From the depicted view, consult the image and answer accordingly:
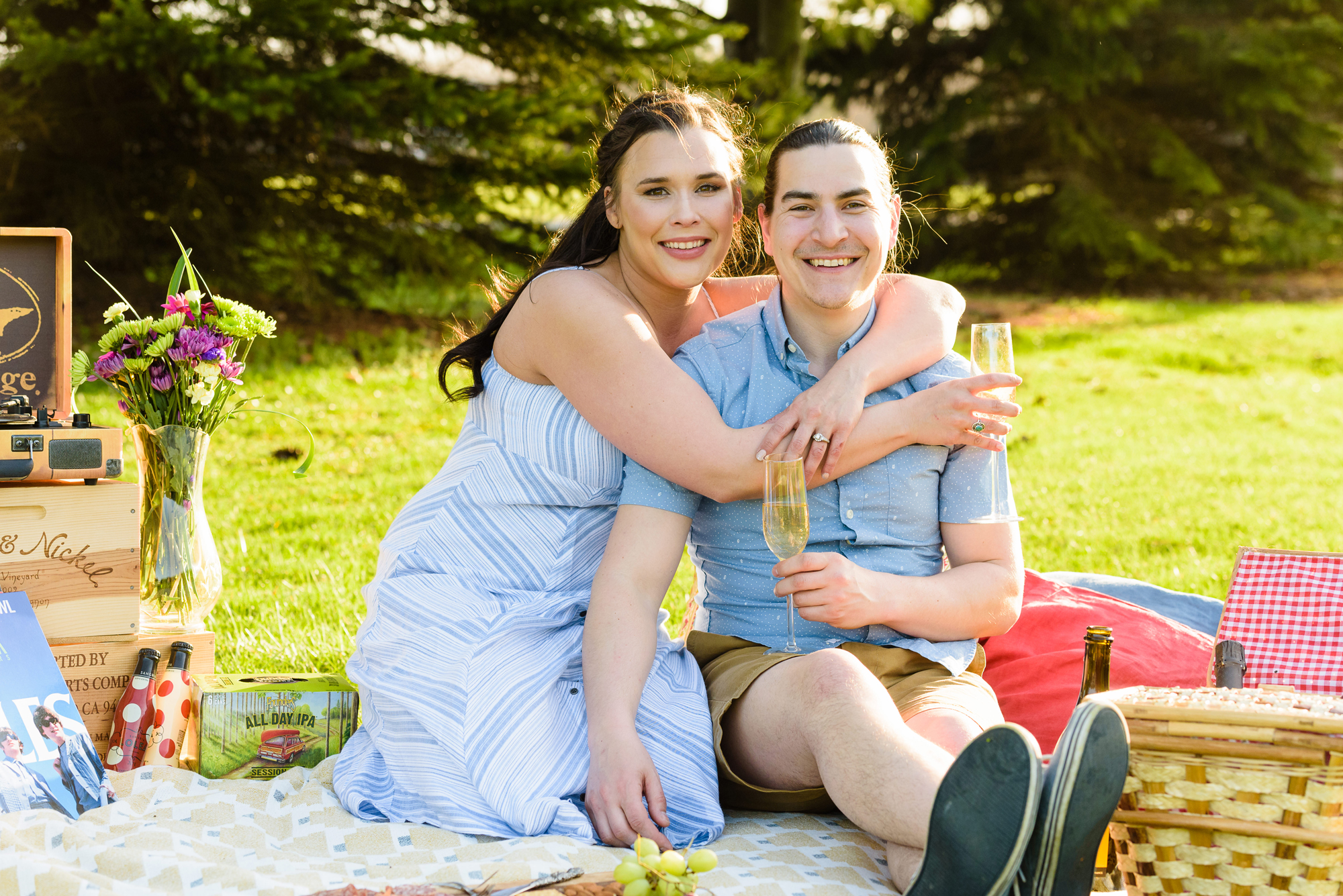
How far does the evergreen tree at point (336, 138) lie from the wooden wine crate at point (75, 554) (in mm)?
6519

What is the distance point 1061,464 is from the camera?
7609 millimetres

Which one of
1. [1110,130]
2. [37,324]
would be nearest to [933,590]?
[37,324]

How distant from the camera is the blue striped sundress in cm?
261

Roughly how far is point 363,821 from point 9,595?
1016 mm

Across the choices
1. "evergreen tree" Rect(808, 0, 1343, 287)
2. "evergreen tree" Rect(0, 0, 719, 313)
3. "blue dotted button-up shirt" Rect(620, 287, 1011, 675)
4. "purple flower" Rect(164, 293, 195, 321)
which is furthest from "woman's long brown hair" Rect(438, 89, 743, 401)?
"evergreen tree" Rect(808, 0, 1343, 287)

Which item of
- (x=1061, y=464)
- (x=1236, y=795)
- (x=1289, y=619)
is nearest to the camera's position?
(x=1236, y=795)

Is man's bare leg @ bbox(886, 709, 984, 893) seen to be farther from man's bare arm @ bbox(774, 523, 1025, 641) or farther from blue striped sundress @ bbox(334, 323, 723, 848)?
blue striped sundress @ bbox(334, 323, 723, 848)

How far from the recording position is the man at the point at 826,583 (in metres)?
2.38

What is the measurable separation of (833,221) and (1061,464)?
533cm

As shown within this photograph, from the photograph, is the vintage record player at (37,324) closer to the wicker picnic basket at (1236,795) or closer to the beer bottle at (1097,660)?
the beer bottle at (1097,660)

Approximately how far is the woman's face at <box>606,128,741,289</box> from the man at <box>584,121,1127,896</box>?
140mm

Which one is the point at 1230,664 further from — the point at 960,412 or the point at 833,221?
the point at 833,221

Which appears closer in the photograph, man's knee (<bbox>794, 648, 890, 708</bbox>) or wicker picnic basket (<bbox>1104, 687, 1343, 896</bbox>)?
wicker picnic basket (<bbox>1104, 687, 1343, 896</bbox>)

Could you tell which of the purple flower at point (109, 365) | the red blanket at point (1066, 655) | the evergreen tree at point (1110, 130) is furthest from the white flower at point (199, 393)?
the evergreen tree at point (1110, 130)
